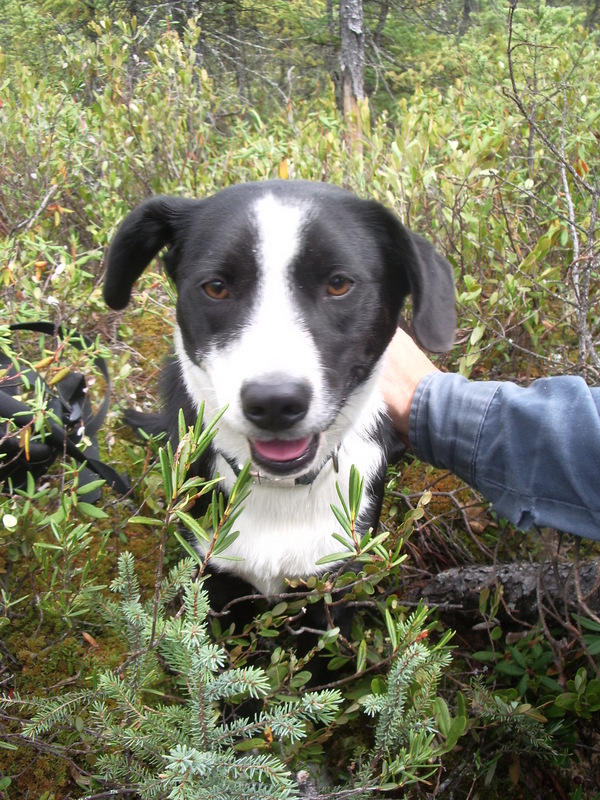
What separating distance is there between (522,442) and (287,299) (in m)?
0.71

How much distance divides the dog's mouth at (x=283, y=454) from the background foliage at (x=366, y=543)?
280 millimetres

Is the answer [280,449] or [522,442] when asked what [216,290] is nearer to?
[280,449]

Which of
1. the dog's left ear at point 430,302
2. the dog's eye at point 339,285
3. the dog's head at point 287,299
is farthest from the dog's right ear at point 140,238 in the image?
the dog's left ear at point 430,302

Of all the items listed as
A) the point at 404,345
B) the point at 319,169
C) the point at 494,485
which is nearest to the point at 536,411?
the point at 494,485

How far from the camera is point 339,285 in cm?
158

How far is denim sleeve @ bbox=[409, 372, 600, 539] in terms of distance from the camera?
1453mm

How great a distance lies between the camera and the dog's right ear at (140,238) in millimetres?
1745

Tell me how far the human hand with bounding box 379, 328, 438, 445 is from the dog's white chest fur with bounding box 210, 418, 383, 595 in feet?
0.87

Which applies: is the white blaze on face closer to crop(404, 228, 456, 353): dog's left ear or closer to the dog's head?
the dog's head

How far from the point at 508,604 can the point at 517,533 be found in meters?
0.34

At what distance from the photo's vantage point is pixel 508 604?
2.02 meters

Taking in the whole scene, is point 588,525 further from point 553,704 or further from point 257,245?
point 257,245

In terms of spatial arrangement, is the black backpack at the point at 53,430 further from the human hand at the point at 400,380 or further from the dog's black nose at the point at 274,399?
the human hand at the point at 400,380

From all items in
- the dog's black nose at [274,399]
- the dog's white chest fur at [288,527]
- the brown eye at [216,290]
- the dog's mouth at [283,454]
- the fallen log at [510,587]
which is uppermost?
the brown eye at [216,290]
